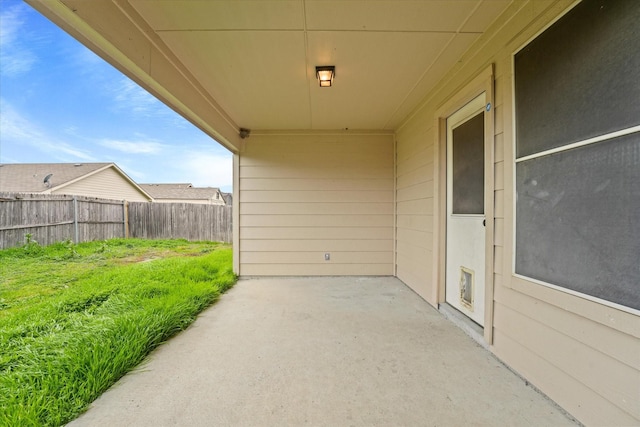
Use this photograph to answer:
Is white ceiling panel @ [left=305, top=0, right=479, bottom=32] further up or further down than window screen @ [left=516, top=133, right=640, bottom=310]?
further up

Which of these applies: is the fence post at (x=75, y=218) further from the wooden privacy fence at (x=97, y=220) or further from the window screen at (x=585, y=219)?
the window screen at (x=585, y=219)

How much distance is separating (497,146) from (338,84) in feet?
5.46

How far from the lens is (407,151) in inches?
146

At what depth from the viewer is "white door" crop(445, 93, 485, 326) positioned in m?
2.18

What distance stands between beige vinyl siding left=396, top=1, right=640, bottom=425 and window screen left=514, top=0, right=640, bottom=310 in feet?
0.27

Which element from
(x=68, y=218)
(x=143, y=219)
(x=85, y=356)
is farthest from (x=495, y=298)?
(x=143, y=219)

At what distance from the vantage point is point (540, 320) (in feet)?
4.84

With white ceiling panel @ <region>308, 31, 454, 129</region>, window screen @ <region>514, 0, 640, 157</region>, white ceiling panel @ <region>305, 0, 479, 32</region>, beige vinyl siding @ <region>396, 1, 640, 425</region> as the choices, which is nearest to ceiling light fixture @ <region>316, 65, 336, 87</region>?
white ceiling panel @ <region>308, 31, 454, 129</region>

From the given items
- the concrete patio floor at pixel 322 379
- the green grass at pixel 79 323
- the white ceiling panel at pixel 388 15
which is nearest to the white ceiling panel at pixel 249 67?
the white ceiling panel at pixel 388 15

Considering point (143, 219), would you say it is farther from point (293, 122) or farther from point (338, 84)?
point (338, 84)

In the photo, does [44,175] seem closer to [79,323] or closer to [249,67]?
[79,323]

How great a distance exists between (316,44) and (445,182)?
1860 millimetres

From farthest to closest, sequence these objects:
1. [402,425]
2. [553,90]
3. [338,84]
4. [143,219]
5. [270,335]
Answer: [143,219] < [338,84] < [270,335] < [553,90] < [402,425]

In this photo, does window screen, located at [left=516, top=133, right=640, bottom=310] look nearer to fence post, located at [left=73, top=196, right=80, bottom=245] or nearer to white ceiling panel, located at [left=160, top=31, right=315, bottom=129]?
white ceiling panel, located at [left=160, top=31, right=315, bottom=129]
